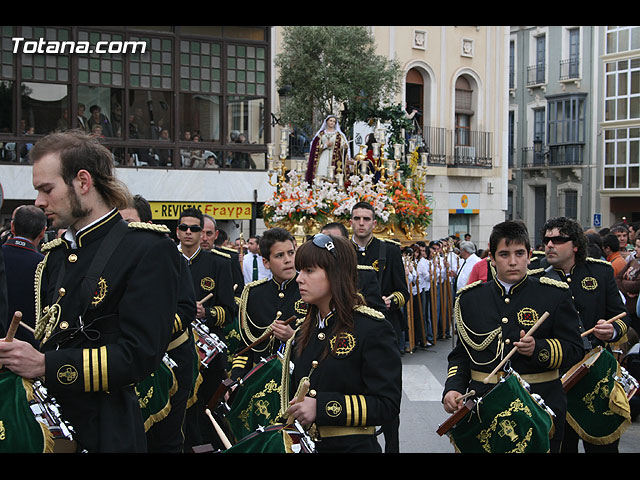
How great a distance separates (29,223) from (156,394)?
182 cm

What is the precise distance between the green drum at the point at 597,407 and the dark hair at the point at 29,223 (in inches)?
169

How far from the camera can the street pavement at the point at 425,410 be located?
825cm

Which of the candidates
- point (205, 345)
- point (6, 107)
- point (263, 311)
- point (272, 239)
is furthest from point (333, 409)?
point (6, 107)

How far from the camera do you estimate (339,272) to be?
425 centimetres

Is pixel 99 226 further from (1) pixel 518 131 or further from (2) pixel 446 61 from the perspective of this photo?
(1) pixel 518 131

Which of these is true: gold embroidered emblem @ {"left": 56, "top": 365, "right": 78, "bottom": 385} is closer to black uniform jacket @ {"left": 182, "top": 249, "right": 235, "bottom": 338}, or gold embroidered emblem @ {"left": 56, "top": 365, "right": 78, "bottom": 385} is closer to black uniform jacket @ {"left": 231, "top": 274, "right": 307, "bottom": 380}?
black uniform jacket @ {"left": 231, "top": 274, "right": 307, "bottom": 380}

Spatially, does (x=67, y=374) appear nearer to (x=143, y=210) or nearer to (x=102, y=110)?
(x=143, y=210)

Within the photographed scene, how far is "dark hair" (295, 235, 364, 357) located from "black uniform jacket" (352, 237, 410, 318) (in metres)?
4.42

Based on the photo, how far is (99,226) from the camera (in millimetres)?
3549

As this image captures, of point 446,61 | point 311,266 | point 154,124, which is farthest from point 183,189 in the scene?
point 311,266

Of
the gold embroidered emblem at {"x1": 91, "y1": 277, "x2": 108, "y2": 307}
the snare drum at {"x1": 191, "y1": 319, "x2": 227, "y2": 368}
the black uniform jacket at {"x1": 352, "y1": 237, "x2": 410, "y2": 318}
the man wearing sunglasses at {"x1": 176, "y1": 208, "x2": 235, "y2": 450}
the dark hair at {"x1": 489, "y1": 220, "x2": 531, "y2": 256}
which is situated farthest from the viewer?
the black uniform jacket at {"x1": 352, "y1": 237, "x2": 410, "y2": 318}

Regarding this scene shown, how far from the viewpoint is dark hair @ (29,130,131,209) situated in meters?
3.47

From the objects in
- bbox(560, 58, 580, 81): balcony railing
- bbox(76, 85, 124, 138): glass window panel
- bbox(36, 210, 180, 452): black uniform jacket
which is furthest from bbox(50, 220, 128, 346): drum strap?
bbox(560, 58, 580, 81): balcony railing
